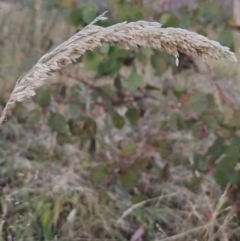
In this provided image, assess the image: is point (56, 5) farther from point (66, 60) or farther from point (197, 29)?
point (66, 60)

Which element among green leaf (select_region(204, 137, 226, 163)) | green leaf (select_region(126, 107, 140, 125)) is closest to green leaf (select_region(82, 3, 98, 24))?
green leaf (select_region(126, 107, 140, 125))

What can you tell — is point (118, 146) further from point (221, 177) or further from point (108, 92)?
point (221, 177)

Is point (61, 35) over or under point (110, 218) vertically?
over

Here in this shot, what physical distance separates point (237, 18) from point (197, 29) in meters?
0.13

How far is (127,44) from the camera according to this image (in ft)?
2.95

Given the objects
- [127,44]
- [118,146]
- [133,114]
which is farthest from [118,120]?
[127,44]

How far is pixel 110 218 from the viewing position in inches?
89.0

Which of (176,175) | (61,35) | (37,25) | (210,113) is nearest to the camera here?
(210,113)

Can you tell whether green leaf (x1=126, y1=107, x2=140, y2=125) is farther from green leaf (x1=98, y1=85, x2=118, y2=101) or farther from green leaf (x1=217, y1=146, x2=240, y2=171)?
green leaf (x1=217, y1=146, x2=240, y2=171)

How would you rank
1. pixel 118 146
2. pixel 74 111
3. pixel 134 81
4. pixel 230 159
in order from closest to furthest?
pixel 230 159
pixel 134 81
pixel 74 111
pixel 118 146

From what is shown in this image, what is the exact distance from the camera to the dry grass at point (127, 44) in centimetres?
89

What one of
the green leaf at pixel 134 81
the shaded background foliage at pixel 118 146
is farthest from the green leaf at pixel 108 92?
the green leaf at pixel 134 81

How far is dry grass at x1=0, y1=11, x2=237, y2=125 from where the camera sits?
2.91 feet

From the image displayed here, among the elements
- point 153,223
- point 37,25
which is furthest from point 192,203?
point 37,25
